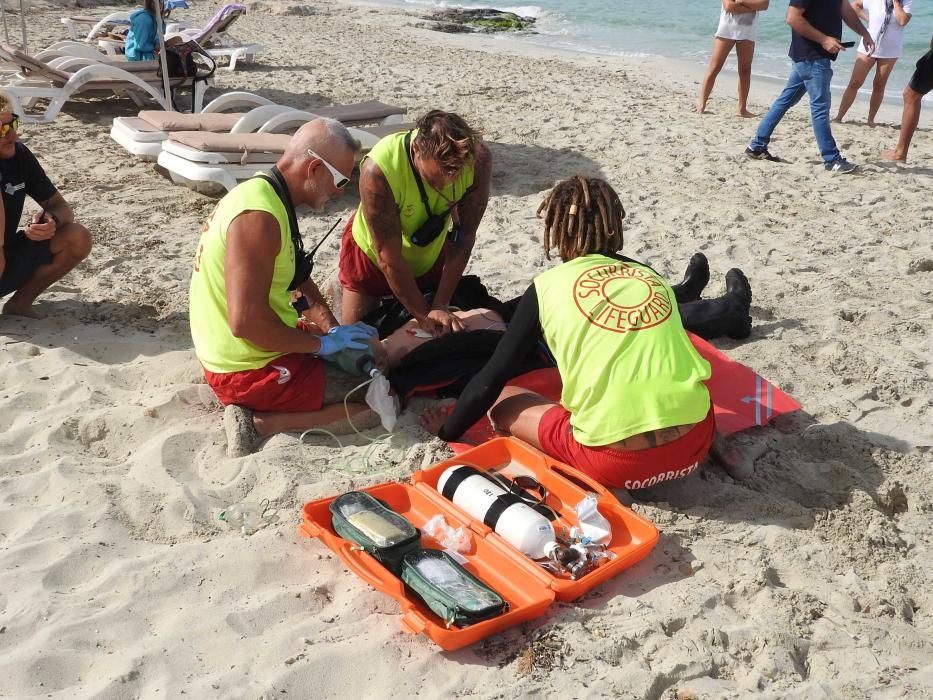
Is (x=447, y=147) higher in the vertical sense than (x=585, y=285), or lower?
higher

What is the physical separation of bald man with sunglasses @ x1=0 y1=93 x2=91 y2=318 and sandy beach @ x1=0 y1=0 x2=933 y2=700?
7.2 inches

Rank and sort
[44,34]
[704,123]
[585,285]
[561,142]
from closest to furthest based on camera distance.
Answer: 1. [585,285]
2. [561,142]
3. [704,123]
4. [44,34]

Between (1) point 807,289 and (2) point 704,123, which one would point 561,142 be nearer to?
(2) point 704,123

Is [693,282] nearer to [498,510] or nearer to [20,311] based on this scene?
[498,510]

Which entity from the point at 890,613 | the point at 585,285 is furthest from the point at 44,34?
the point at 890,613

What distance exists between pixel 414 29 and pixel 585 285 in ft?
54.2

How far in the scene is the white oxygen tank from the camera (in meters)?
2.77

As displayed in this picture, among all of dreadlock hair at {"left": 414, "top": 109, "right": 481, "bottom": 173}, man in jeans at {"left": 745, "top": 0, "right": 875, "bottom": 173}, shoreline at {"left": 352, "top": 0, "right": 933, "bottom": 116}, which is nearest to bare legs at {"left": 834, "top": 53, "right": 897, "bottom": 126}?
shoreline at {"left": 352, "top": 0, "right": 933, "bottom": 116}

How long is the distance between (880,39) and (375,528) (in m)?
7.90

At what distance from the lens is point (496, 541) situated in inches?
111

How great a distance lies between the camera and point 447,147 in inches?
144

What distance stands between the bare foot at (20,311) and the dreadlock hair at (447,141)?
2280mm

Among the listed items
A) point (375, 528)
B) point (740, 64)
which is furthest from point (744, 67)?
point (375, 528)

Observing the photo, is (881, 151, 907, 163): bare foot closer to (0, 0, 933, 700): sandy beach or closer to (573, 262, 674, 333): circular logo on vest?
(0, 0, 933, 700): sandy beach
